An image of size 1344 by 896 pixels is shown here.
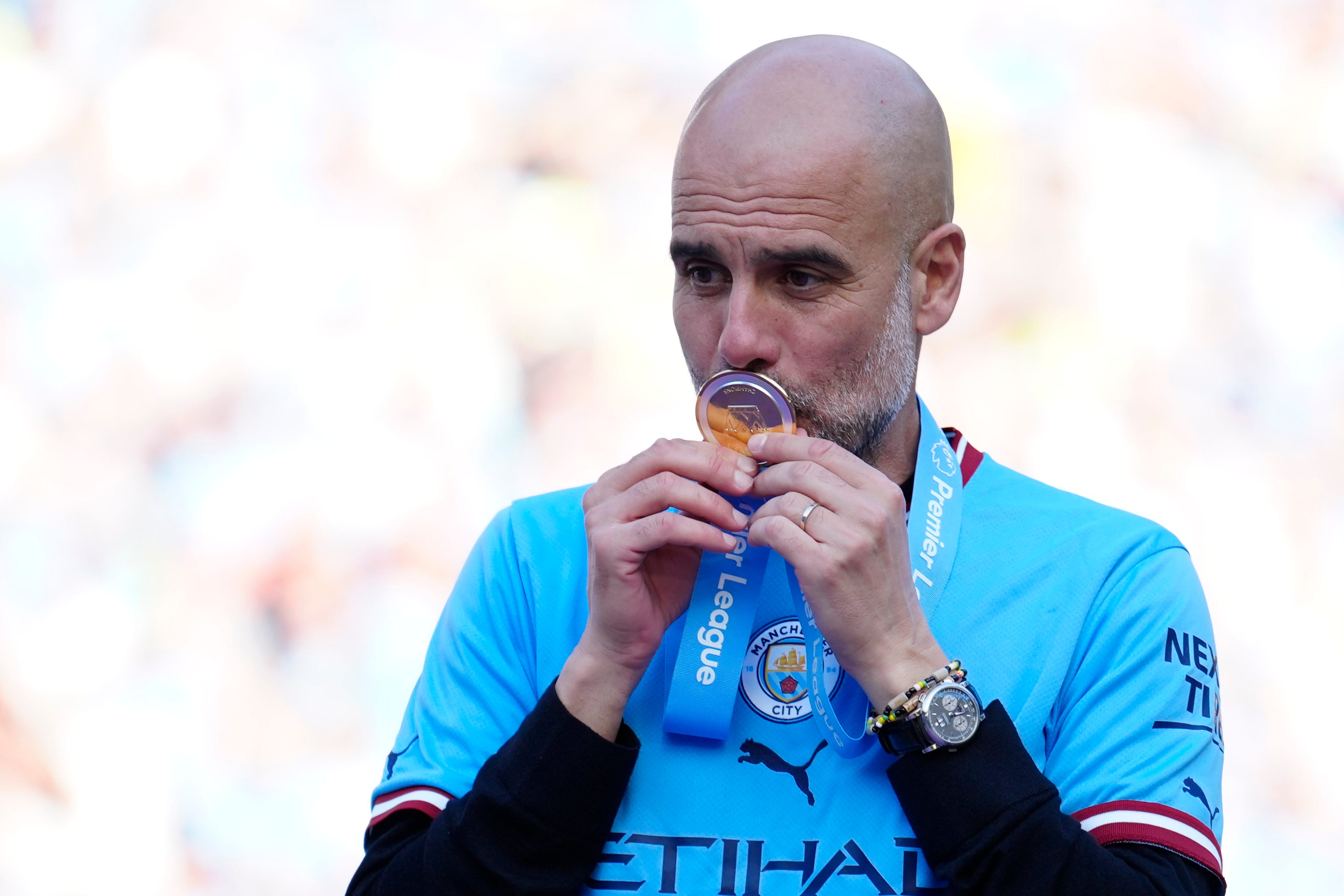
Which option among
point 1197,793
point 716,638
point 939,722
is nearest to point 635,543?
point 716,638

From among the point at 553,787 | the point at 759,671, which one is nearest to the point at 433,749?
the point at 553,787

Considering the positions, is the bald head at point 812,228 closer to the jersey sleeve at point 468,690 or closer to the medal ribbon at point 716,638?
the medal ribbon at point 716,638

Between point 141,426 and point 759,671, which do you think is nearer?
point 759,671

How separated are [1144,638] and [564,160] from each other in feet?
7.60

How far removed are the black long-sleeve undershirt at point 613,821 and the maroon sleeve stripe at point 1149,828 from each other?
0.01 m

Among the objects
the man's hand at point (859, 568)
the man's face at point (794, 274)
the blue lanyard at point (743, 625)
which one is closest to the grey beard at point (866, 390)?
the man's face at point (794, 274)

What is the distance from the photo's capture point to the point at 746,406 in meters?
1.86

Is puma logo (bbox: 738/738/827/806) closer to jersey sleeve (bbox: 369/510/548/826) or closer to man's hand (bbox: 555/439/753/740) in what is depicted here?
man's hand (bbox: 555/439/753/740)

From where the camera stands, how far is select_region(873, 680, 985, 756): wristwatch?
1633mm

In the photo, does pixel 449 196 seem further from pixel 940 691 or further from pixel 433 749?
pixel 940 691

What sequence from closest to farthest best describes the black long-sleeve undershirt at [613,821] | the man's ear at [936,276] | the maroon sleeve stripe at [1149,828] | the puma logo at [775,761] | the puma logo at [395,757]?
the black long-sleeve undershirt at [613,821], the maroon sleeve stripe at [1149,828], the puma logo at [775,761], the puma logo at [395,757], the man's ear at [936,276]

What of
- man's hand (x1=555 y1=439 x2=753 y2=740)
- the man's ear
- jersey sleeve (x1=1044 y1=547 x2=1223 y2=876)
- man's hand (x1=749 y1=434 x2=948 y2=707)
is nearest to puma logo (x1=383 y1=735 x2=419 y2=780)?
man's hand (x1=555 y1=439 x2=753 y2=740)

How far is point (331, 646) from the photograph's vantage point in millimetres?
3529

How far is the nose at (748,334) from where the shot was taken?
1877 millimetres
